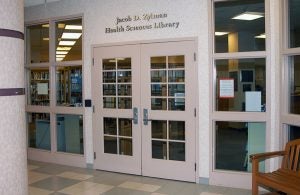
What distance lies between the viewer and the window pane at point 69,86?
18.2ft

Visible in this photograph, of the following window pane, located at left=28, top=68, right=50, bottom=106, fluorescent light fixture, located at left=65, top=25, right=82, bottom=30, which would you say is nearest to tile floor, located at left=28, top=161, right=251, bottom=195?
window pane, located at left=28, top=68, right=50, bottom=106

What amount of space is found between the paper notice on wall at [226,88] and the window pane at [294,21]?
933 mm

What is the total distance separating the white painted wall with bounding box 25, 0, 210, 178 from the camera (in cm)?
446

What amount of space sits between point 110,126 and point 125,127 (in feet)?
0.95

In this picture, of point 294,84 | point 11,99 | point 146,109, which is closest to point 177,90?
point 146,109

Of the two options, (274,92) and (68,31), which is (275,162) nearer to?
(274,92)

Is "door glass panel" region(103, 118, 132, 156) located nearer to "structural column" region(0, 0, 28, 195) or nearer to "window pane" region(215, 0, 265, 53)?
"window pane" region(215, 0, 265, 53)

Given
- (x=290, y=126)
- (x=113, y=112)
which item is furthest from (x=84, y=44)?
(x=290, y=126)

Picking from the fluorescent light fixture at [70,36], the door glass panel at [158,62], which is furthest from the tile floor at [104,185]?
the fluorescent light fixture at [70,36]

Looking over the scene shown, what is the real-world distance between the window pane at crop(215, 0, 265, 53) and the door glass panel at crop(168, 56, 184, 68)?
53 centimetres

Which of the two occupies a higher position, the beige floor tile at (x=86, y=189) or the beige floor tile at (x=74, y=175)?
the beige floor tile at (x=74, y=175)

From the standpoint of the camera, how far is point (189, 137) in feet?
15.0

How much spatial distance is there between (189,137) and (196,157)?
306 millimetres

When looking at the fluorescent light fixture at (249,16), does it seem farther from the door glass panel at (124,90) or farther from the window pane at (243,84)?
the door glass panel at (124,90)
